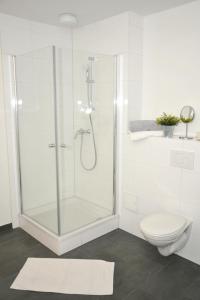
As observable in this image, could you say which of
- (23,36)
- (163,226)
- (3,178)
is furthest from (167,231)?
(23,36)

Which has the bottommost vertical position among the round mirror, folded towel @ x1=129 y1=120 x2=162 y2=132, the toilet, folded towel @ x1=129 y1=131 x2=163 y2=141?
the toilet

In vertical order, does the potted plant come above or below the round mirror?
below

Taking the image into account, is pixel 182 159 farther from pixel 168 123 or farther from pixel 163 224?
pixel 163 224

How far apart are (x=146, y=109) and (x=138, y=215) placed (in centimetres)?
124

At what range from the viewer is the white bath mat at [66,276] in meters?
2.08

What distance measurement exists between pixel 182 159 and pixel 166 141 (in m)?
0.25

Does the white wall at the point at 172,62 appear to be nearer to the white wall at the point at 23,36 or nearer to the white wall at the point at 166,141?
the white wall at the point at 166,141

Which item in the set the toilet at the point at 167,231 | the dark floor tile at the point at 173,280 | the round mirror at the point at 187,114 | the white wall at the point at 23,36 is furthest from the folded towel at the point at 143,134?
the white wall at the point at 23,36

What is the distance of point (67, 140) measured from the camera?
2947 millimetres

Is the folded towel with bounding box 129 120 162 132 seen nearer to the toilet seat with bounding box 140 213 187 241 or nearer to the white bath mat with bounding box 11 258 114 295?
the toilet seat with bounding box 140 213 187 241

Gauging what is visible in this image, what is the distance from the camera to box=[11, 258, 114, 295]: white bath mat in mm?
2080

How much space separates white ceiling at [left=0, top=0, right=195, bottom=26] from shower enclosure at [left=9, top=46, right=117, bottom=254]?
0.44 m

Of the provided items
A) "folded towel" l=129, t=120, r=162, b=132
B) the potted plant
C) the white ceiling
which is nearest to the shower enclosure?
"folded towel" l=129, t=120, r=162, b=132

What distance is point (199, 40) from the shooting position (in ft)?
8.13
